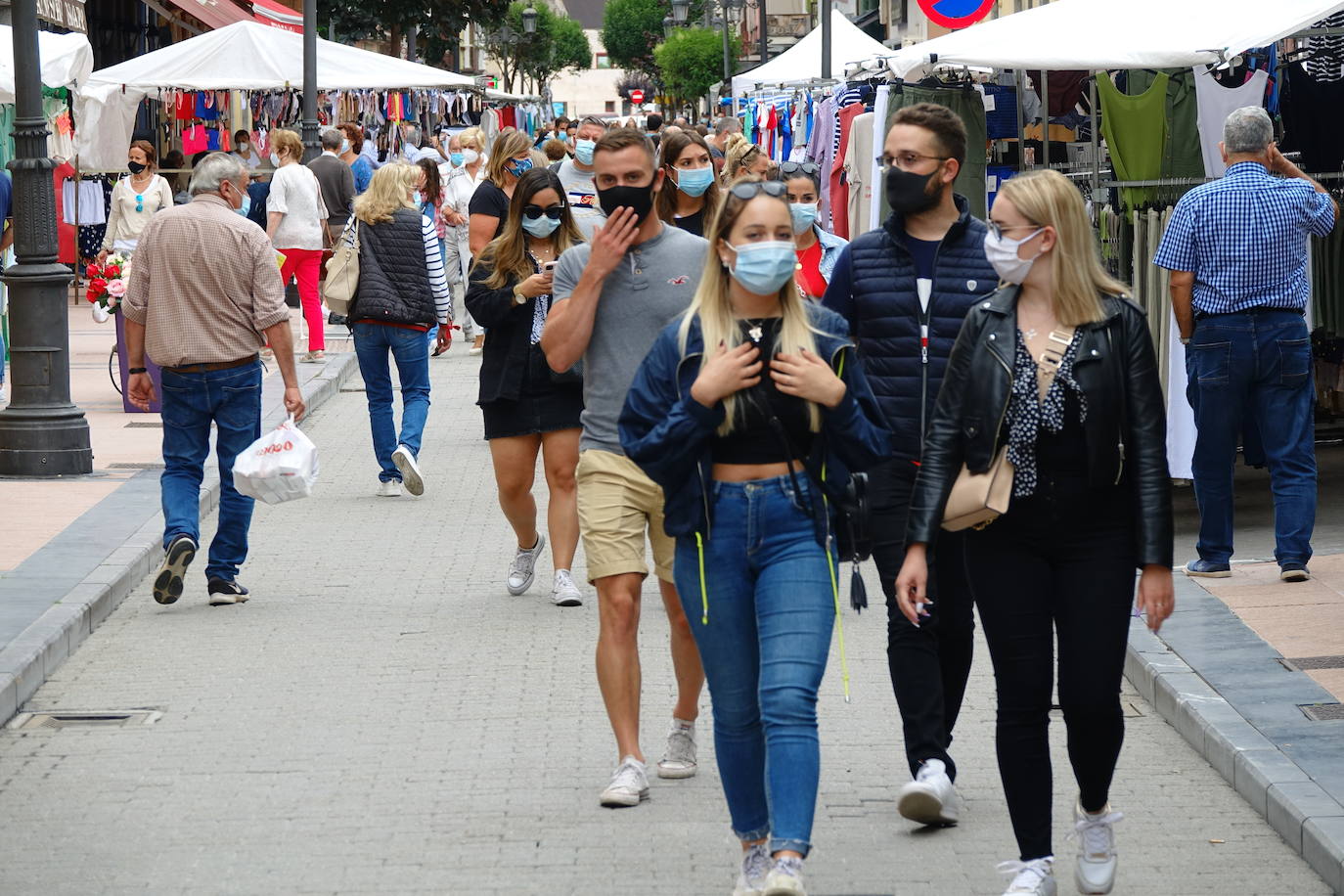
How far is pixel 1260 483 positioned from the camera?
11969 mm

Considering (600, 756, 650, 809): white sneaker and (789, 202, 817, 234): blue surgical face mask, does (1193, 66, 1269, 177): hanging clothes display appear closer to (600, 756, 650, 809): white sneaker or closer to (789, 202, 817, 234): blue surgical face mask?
(789, 202, 817, 234): blue surgical face mask

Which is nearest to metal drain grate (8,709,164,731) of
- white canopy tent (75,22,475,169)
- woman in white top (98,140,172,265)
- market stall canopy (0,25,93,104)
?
market stall canopy (0,25,93,104)

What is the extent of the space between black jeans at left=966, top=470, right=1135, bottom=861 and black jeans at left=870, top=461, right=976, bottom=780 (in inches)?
27.7

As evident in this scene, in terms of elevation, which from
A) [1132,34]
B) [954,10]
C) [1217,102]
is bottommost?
[1217,102]

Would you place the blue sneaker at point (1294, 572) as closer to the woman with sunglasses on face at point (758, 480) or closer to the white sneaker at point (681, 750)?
the white sneaker at point (681, 750)

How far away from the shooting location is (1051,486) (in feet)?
15.0

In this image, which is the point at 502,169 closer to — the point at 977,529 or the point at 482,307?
the point at 482,307

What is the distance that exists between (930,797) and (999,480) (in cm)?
114

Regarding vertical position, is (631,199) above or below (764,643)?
above

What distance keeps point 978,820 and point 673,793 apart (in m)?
0.89

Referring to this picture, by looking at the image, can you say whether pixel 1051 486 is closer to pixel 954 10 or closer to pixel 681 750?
pixel 681 750

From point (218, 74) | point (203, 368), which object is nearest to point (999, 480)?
point (203, 368)

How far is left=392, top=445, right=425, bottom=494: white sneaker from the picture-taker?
1137 centimetres

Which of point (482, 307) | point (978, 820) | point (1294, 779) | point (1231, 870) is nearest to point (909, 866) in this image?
point (978, 820)
